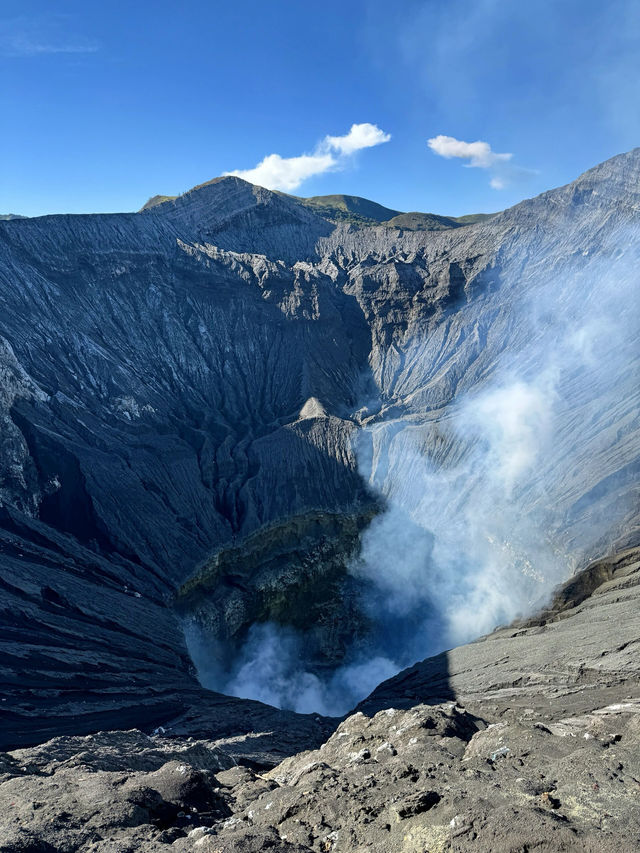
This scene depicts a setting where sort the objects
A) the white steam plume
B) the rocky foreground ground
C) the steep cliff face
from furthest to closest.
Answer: the white steam plume < the steep cliff face < the rocky foreground ground

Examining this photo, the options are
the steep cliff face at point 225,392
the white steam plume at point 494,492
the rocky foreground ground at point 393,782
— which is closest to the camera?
the rocky foreground ground at point 393,782

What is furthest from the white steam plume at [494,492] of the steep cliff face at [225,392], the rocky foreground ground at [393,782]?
the rocky foreground ground at [393,782]

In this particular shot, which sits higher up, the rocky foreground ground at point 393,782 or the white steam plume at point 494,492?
the white steam plume at point 494,492

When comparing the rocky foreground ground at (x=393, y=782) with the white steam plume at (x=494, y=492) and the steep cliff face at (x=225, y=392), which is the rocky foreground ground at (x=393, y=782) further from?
the white steam plume at (x=494, y=492)

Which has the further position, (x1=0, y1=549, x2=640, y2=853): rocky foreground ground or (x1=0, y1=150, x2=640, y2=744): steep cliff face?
(x1=0, y1=150, x2=640, y2=744): steep cliff face

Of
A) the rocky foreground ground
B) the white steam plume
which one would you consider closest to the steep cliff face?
the white steam plume

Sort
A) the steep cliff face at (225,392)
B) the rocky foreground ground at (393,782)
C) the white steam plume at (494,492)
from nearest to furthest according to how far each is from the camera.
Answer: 1. the rocky foreground ground at (393,782)
2. the steep cliff face at (225,392)
3. the white steam plume at (494,492)

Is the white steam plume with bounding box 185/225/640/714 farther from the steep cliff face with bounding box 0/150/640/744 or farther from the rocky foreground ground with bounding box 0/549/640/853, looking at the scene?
the rocky foreground ground with bounding box 0/549/640/853
